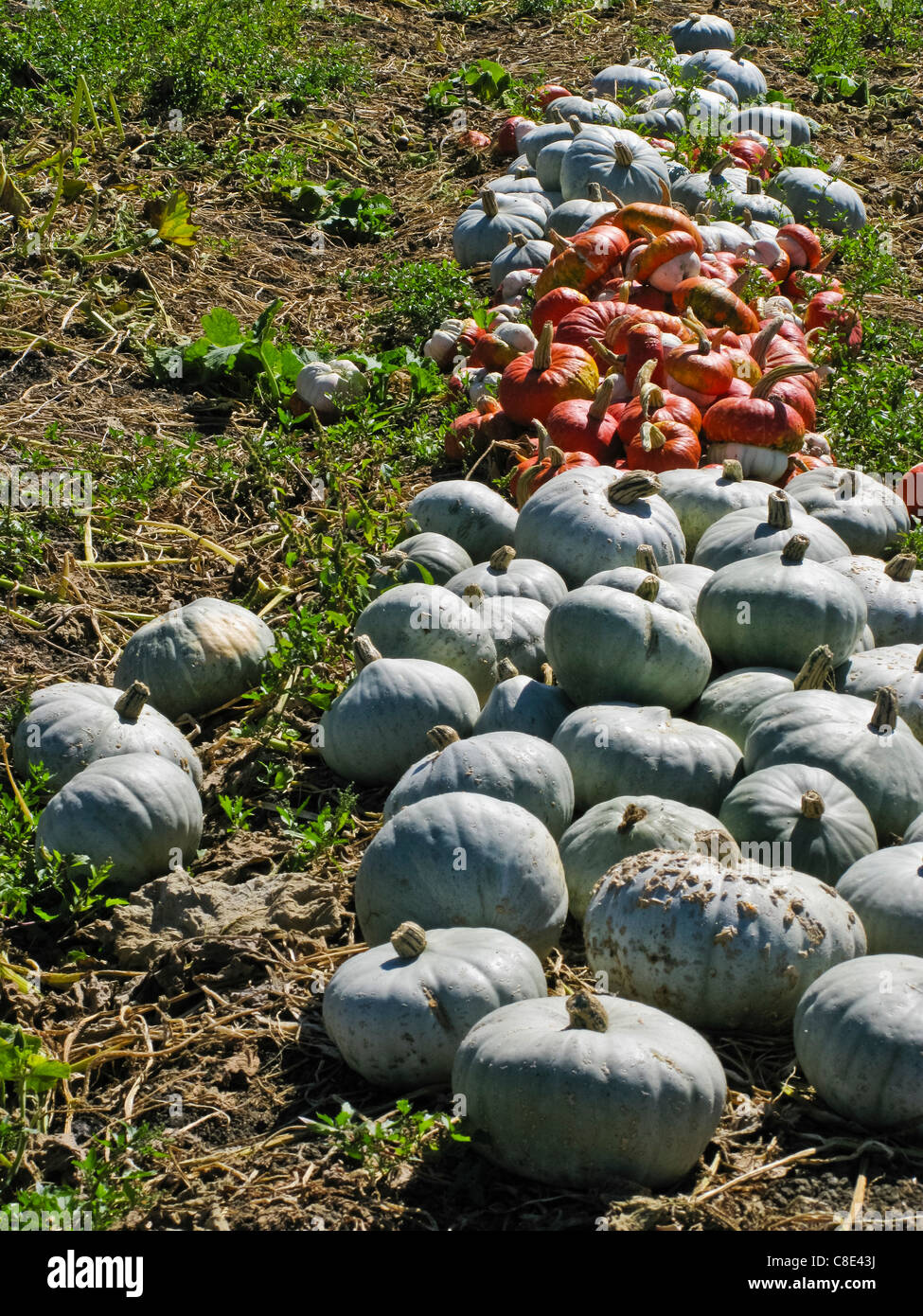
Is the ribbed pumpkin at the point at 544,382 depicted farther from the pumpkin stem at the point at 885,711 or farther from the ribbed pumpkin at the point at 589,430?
the pumpkin stem at the point at 885,711

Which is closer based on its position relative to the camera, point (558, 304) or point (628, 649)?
point (628, 649)

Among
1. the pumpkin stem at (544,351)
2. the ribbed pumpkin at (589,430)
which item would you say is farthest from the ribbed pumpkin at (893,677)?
the pumpkin stem at (544,351)

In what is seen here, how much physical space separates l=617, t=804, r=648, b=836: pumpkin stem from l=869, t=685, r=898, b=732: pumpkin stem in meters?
0.74

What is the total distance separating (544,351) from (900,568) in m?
2.17

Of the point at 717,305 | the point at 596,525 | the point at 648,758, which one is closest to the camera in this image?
the point at 648,758

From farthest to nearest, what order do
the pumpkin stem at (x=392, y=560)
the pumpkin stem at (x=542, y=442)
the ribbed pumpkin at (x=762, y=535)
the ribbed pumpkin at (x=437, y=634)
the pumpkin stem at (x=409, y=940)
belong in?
the pumpkin stem at (x=542, y=442), the pumpkin stem at (x=392, y=560), the ribbed pumpkin at (x=762, y=535), the ribbed pumpkin at (x=437, y=634), the pumpkin stem at (x=409, y=940)

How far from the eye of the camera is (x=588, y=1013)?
2.82 metres

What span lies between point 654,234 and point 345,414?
6.36 feet

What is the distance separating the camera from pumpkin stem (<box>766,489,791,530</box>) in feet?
15.2

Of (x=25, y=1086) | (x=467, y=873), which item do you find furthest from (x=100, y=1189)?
(x=467, y=873)

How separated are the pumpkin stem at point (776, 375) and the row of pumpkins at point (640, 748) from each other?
20 millimetres

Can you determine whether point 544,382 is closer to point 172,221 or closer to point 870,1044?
point 172,221

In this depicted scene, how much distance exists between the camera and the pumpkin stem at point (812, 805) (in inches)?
138

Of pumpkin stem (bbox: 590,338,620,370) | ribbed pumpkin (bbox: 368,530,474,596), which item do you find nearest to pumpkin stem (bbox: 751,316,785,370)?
pumpkin stem (bbox: 590,338,620,370)
